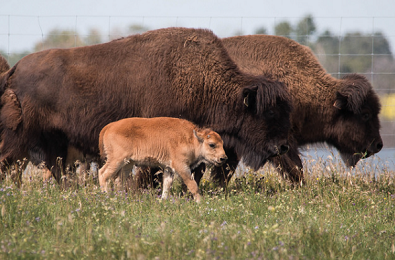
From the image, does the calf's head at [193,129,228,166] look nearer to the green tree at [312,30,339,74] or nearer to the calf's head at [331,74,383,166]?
the calf's head at [331,74,383,166]

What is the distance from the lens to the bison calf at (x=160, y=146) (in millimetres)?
5590

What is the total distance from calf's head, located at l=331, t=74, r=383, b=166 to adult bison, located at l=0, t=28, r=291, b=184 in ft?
4.46

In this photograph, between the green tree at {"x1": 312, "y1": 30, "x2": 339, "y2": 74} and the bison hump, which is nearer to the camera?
the bison hump

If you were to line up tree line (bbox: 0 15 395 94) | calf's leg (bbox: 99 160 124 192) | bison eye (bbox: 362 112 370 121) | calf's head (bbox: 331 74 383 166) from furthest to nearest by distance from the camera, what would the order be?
1. tree line (bbox: 0 15 395 94)
2. bison eye (bbox: 362 112 370 121)
3. calf's head (bbox: 331 74 383 166)
4. calf's leg (bbox: 99 160 124 192)

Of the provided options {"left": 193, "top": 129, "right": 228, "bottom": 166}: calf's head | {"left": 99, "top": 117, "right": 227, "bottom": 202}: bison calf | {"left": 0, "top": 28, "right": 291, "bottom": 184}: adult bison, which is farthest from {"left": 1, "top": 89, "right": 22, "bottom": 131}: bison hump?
{"left": 193, "top": 129, "right": 228, "bottom": 166}: calf's head

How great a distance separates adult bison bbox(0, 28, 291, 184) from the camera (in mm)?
6199

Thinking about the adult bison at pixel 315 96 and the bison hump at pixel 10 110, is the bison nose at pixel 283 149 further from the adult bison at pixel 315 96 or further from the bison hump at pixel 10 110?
the bison hump at pixel 10 110

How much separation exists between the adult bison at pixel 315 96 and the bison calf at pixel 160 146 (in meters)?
1.72

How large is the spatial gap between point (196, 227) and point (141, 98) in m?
2.63

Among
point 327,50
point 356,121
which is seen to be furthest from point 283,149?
point 327,50

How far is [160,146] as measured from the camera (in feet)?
18.7

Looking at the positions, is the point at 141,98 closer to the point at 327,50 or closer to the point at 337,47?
the point at 327,50

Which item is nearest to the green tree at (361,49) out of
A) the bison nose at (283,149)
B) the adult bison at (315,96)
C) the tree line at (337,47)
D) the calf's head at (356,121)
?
the tree line at (337,47)

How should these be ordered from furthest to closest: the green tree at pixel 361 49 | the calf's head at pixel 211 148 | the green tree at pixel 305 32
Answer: the green tree at pixel 361 49 → the green tree at pixel 305 32 → the calf's head at pixel 211 148
